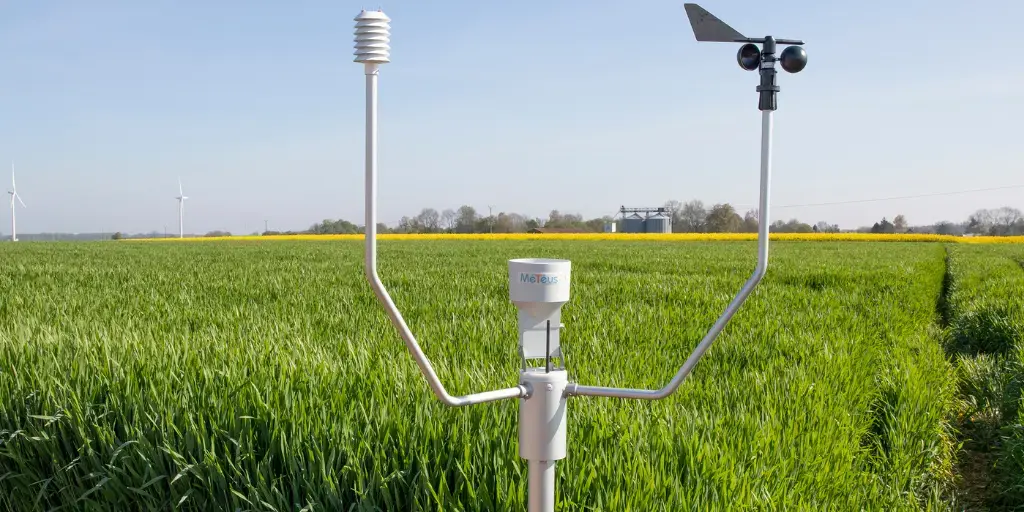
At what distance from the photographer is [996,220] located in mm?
70500

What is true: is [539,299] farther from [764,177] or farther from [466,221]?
[466,221]

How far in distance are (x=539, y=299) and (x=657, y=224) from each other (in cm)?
6460

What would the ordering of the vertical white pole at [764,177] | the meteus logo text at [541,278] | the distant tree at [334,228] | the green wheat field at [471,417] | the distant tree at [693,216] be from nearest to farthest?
the vertical white pole at [764,177] → the meteus logo text at [541,278] → the green wheat field at [471,417] → the distant tree at [693,216] → the distant tree at [334,228]

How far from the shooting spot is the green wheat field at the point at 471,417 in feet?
6.94

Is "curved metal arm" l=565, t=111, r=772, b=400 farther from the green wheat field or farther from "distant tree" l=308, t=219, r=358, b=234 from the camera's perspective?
"distant tree" l=308, t=219, r=358, b=234

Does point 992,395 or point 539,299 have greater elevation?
point 539,299

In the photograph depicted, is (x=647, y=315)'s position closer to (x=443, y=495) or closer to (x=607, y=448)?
(x=607, y=448)

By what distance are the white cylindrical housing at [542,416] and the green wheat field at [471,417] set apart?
431 millimetres

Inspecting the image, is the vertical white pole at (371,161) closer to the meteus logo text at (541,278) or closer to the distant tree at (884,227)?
the meteus logo text at (541,278)

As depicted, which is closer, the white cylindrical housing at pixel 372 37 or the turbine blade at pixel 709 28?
the white cylindrical housing at pixel 372 37

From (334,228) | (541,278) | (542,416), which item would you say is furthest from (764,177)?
(334,228)

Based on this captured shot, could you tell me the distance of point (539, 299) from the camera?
1.55 meters

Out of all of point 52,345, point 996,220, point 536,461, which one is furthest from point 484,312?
point 996,220

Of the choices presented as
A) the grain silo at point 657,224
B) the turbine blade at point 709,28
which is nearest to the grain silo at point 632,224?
the grain silo at point 657,224
